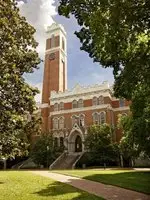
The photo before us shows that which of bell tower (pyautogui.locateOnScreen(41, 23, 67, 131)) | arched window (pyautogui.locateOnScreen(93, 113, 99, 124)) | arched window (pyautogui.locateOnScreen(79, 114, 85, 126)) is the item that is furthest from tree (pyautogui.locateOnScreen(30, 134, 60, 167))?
bell tower (pyautogui.locateOnScreen(41, 23, 67, 131))

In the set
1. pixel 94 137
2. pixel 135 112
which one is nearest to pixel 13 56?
pixel 135 112

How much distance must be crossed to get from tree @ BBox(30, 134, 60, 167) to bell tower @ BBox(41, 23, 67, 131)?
9.85 meters

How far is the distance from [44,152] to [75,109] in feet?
39.0

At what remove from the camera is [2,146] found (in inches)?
528

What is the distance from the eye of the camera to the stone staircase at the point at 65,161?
145 feet

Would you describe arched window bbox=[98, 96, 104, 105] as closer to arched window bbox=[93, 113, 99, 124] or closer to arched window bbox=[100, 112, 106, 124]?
arched window bbox=[100, 112, 106, 124]

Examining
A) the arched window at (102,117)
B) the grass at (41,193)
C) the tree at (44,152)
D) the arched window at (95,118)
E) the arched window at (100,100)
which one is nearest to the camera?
the grass at (41,193)

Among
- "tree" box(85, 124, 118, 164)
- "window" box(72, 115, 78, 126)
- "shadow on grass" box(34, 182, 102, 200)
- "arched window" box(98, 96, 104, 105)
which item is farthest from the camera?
"window" box(72, 115, 78, 126)

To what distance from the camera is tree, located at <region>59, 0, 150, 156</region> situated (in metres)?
10.4

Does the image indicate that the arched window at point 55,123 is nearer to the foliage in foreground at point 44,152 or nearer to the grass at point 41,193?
the foliage in foreground at point 44,152

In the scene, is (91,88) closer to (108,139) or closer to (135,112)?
(108,139)

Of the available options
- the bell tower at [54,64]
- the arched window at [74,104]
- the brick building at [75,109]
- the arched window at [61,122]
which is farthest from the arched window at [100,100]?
the bell tower at [54,64]

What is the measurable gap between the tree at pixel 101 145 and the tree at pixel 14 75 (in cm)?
3089

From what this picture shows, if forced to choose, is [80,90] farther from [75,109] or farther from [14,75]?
[14,75]
